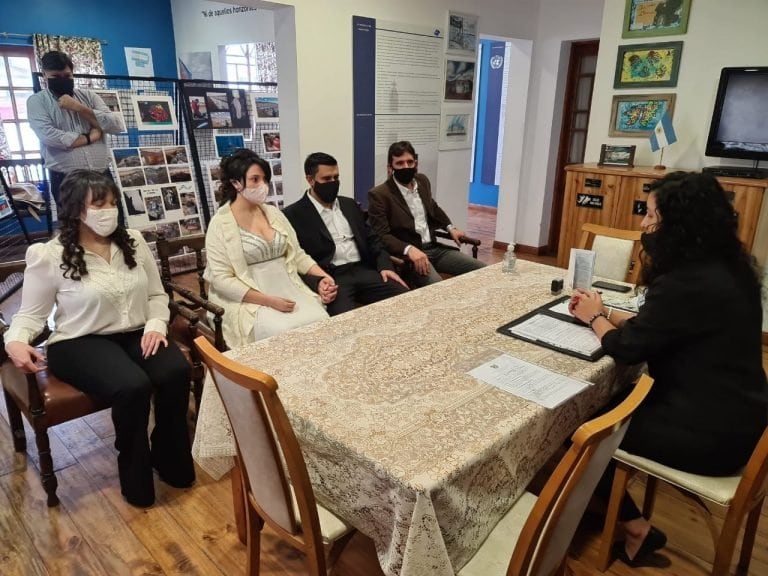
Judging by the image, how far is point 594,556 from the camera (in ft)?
6.12

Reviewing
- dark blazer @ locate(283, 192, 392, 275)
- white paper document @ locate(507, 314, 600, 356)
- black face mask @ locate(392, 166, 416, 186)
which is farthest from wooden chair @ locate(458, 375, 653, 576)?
black face mask @ locate(392, 166, 416, 186)

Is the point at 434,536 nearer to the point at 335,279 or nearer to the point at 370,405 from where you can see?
the point at 370,405

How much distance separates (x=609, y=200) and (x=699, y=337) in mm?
2516

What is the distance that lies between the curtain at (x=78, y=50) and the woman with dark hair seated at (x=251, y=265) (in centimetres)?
392

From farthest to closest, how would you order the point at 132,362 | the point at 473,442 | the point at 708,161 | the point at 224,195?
1. the point at 708,161
2. the point at 224,195
3. the point at 132,362
4. the point at 473,442

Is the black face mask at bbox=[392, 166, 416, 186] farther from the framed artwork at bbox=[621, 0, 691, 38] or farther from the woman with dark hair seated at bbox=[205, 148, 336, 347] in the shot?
the framed artwork at bbox=[621, 0, 691, 38]

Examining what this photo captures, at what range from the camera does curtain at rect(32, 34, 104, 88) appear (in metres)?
5.60

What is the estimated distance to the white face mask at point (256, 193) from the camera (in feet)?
8.44

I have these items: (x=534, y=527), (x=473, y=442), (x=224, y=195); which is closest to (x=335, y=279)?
(x=224, y=195)

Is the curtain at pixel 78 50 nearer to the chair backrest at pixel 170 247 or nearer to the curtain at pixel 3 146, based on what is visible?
the curtain at pixel 3 146

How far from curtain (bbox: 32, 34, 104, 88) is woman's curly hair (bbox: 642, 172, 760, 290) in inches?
220

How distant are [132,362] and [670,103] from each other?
3657mm

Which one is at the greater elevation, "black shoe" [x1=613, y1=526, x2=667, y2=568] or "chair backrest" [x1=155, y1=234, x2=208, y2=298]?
"chair backrest" [x1=155, y1=234, x2=208, y2=298]

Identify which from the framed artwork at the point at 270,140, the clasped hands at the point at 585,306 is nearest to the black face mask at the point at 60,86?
the framed artwork at the point at 270,140
